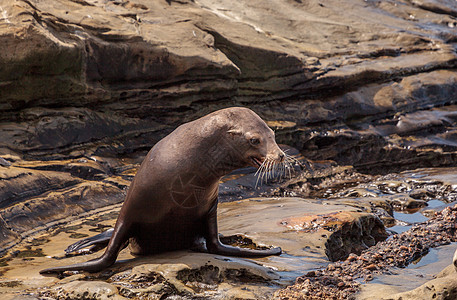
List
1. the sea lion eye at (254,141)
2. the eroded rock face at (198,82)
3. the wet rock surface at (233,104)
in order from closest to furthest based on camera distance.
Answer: the sea lion eye at (254,141), the wet rock surface at (233,104), the eroded rock face at (198,82)

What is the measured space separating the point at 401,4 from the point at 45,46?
1049cm

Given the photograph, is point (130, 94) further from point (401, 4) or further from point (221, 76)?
point (401, 4)

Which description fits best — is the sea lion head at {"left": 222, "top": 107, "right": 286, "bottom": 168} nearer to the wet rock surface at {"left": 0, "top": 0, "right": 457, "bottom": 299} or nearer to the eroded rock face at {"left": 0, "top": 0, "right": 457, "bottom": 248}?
the wet rock surface at {"left": 0, "top": 0, "right": 457, "bottom": 299}

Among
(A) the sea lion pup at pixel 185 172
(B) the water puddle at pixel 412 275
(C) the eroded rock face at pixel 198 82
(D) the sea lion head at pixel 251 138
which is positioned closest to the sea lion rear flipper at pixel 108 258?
(A) the sea lion pup at pixel 185 172

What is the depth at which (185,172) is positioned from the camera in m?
4.94

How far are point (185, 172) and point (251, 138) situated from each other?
579 millimetres

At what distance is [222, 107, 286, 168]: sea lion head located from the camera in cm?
488

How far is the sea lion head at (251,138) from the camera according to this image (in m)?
4.88

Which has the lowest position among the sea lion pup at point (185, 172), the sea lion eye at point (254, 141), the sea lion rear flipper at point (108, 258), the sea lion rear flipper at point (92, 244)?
the sea lion rear flipper at point (92, 244)

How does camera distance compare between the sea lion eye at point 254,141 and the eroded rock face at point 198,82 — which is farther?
the eroded rock face at point 198,82

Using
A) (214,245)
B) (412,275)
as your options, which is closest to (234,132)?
(214,245)

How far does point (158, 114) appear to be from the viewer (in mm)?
9656

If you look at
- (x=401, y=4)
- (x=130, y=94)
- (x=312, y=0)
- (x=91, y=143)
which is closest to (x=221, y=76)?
(x=130, y=94)

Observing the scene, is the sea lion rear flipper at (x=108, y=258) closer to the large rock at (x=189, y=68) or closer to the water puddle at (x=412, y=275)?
the water puddle at (x=412, y=275)
